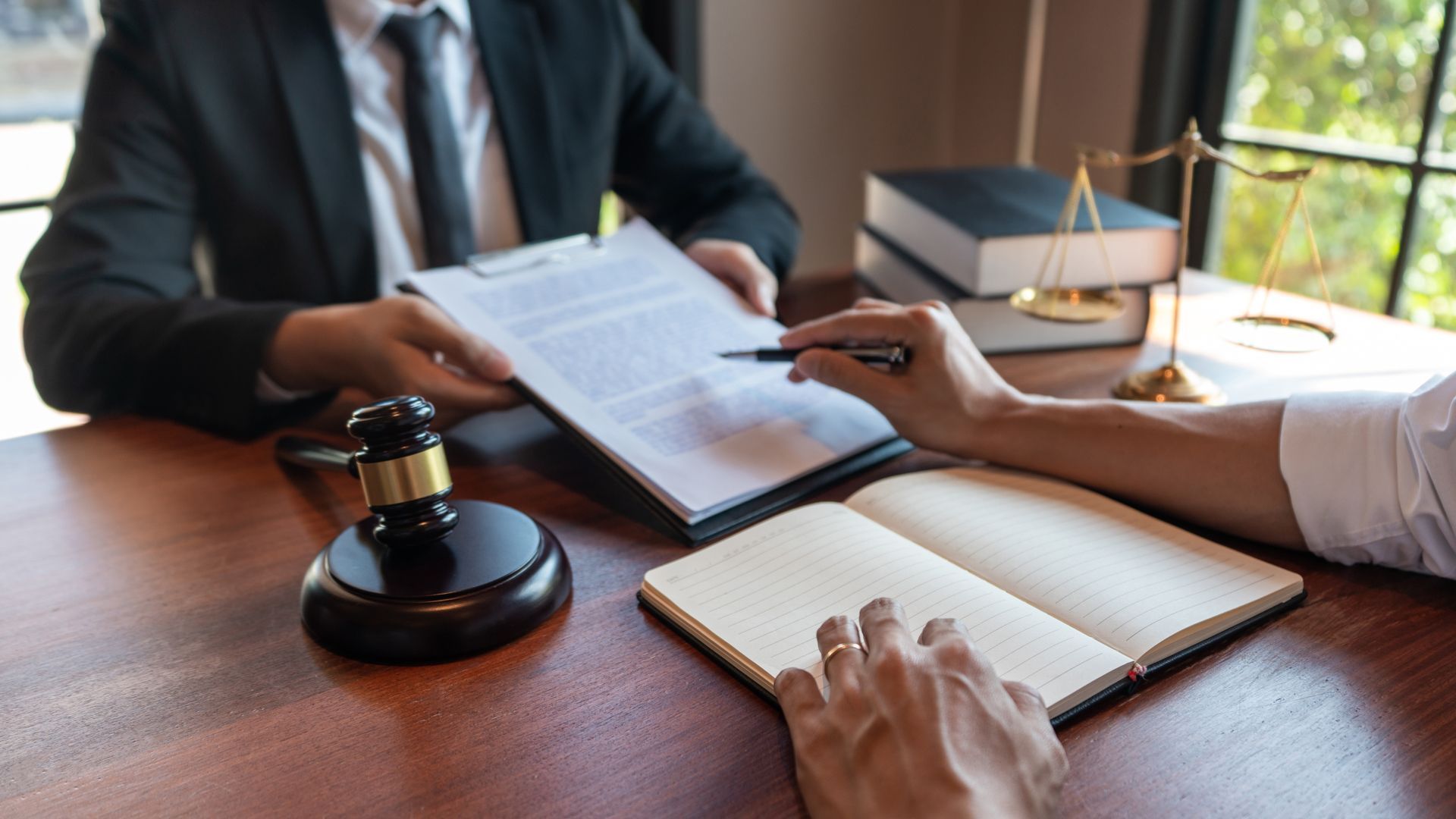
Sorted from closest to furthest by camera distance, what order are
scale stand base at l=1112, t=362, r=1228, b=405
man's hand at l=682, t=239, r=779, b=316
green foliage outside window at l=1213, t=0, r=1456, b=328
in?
scale stand base at l=1112, t=362, r=1228, b=405, man's hand at l=682, t=239, r=779, b=316, green foliage outside window at l=1213, t=0, r=1456, b=328

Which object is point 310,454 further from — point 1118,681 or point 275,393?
point 1118,681

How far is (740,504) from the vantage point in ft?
2.81

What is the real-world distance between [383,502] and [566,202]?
1015 mm

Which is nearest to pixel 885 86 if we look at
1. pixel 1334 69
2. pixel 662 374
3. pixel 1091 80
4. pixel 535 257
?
pixel 1091 80

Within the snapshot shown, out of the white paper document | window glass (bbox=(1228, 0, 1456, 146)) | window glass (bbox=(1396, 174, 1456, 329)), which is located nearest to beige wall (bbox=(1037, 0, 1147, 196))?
window glass (bbox=(1228, 0, 1456, 146))

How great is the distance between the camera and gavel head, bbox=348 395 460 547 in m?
0.68

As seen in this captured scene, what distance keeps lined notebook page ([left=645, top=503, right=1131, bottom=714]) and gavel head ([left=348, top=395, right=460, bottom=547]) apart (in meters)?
0.17

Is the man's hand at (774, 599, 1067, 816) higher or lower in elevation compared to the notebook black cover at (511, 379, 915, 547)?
higher

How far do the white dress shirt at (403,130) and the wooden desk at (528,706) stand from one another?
0.72m

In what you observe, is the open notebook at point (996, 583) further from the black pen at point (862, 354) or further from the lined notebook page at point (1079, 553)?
the black pen at point (862, 354)

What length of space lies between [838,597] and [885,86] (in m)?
2.29

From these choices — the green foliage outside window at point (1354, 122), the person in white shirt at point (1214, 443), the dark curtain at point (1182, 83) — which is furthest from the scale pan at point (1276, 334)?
the dark curtain at point (1182, 83)

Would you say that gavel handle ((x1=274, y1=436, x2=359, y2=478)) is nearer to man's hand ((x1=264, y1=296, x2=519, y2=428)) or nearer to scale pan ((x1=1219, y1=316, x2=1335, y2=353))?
man's hand ((x1=264, y1=296, x2=519, y2=428))

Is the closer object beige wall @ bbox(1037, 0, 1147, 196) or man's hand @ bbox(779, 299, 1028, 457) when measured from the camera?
man's hand @ bbox(779, 299, 1028, 457)
